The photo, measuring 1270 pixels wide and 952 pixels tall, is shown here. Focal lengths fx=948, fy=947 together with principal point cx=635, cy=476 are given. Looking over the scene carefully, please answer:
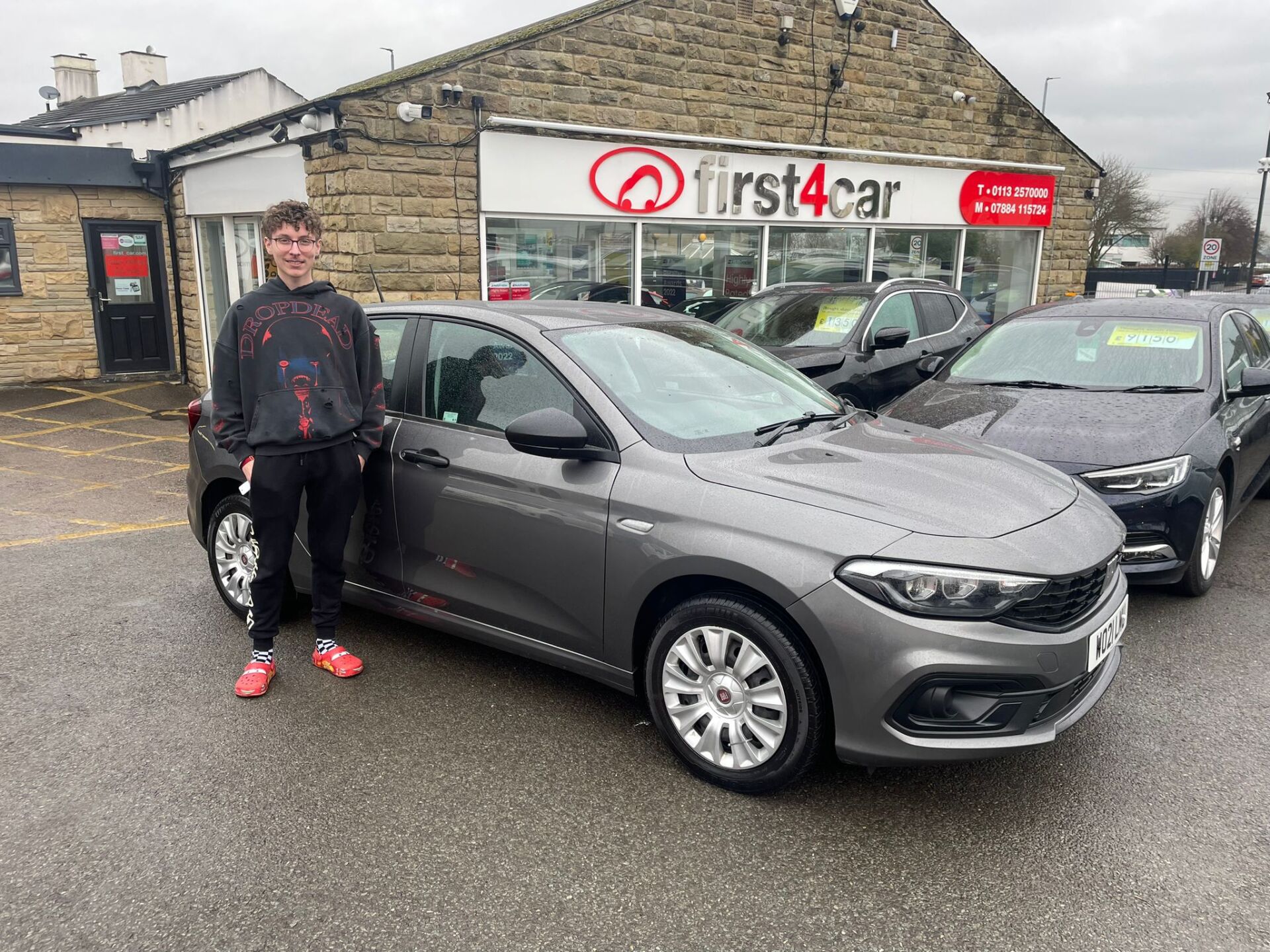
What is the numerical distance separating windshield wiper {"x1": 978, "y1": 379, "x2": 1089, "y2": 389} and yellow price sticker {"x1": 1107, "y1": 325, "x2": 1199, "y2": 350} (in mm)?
561

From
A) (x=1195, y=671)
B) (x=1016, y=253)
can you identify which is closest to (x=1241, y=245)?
(x=1016, y=253)

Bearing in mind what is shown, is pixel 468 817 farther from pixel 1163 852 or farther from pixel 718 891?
pixel 1163 852

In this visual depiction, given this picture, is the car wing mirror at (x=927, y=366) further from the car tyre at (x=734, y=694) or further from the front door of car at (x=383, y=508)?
the car tyre at (x=734, y=694)

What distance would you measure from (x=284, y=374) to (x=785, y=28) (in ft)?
33.1

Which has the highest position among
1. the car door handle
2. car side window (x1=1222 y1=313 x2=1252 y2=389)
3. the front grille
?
car side window (x1=1222 y1=313 x2=1252 y2=389)

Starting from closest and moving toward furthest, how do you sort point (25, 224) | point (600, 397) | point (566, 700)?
point (600, 397) < point (566, 700) < point (25, 224)

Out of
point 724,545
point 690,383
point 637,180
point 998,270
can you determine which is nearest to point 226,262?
point 637,180

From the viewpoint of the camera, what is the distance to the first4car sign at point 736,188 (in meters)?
9.76

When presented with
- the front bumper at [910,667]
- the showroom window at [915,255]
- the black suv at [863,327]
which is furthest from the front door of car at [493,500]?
the showroom window at [915,255]

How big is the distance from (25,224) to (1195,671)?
13.4 m

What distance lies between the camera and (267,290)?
12.1ft

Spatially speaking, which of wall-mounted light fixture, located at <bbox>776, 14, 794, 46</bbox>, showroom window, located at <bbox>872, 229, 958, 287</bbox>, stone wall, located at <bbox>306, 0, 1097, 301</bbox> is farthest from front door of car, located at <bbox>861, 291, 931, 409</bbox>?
wall-mounted light fixture, located at <bbox>776, 14, 794, 46</bbox>

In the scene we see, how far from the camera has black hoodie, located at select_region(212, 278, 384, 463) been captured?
364 centimetres

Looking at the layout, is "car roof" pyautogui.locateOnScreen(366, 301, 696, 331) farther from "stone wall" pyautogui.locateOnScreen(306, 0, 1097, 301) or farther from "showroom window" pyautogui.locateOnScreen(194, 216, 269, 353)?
"showroom window" pyautogui.locateOnScreen(194, 216, 269, 353)
